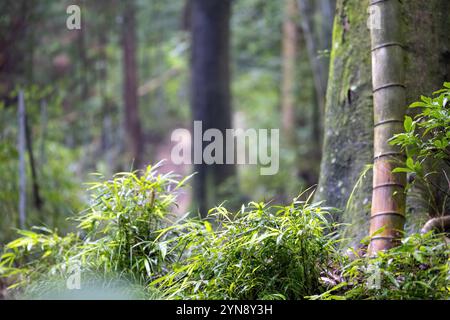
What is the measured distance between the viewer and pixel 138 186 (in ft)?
10.4

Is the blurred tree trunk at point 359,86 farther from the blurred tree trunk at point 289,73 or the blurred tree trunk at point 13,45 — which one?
the blurred tree trunk at point 289,73

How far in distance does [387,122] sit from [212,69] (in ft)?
24.5

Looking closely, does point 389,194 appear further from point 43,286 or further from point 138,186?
point 43,286

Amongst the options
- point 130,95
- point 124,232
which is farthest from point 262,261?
point 130,95

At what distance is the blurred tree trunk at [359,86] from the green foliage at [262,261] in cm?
77

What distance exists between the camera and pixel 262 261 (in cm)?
258

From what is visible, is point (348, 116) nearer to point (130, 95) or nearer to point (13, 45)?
point (13, 45)

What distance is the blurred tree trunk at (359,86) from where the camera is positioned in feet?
11.1

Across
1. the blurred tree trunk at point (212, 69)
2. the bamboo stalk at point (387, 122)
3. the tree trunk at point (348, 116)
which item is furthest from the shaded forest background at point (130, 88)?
the bamboo stalk at point (387, 122)
